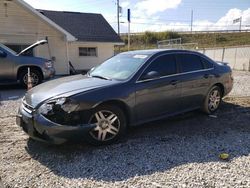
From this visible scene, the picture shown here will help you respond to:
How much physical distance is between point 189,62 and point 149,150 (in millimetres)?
2485

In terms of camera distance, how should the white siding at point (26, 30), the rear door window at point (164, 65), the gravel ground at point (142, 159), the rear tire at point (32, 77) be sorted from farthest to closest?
the white siding at point (26, 30) < the rear tire at point (32, 77) < the rear door window at point (164, 65) < the gravel ground at point (142, 159)

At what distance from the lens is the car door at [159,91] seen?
196 inches

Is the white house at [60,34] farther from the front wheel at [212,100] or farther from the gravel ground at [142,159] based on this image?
the front wheel at [212,100]

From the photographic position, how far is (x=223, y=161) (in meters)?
4.04

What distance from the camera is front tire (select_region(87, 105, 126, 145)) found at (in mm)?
4434

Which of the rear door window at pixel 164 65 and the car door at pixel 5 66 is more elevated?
the rear door window at pixel 164 65

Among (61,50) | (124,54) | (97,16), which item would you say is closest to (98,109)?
(124,54)

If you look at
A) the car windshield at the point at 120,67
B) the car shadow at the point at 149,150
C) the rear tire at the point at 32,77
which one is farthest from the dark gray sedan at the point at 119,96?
the rear tire at the point at 32,77

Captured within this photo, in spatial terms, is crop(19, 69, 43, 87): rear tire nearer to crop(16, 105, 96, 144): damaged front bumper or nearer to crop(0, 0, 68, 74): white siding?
crop(0, 0, 68, 74): white siding

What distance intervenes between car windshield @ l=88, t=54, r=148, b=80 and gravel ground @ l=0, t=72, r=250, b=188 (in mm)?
1133

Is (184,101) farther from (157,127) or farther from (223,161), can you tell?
(223,161)

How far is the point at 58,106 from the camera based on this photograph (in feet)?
13.7

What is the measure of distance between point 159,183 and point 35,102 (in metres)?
2.30

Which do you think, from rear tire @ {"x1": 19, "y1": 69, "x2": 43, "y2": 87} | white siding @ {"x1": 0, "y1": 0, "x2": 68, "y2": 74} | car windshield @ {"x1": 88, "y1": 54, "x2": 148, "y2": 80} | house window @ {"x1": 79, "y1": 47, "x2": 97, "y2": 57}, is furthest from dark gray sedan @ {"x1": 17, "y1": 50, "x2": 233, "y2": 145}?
house window @ {"x1": 79, "y1": 47, "x2": 97, "y2": 57}
